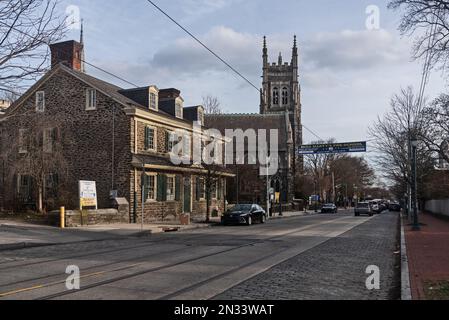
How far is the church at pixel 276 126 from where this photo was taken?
212 ft

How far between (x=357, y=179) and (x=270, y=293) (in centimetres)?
11106

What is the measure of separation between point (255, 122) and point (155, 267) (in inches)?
2821

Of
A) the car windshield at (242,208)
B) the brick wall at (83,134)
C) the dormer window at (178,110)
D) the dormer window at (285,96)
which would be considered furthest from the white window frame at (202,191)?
the dormer window at (285,96)

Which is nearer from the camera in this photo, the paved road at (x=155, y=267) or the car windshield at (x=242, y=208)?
the paved road at (x=155, y=267)

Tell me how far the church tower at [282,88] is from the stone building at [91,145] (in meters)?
62.1

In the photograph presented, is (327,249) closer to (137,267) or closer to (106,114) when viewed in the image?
(137,267)

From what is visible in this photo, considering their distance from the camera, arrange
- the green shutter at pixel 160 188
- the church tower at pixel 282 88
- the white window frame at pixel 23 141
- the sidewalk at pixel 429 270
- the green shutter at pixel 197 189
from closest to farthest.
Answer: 1. the sidewalk at pixel 429 270
2. the white window frame at pixel 23 141
3. the green shutter at pixel 160 188
4. the green shutter at pixel 197 189
5. the church tower at pixel 282 88

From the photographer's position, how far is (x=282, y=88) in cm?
9719

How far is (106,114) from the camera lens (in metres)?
31.9

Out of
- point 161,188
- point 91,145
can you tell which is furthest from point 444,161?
point 91,145

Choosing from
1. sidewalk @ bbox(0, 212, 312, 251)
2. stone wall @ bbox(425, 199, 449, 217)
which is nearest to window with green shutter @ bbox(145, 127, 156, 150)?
sidewalk @ bbox(0, 212, 312, 251)

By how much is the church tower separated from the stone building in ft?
204

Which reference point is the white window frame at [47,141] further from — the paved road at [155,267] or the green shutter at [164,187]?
the paved road at [155,267]

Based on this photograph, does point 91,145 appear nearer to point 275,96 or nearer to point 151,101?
point 151,101
